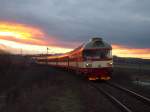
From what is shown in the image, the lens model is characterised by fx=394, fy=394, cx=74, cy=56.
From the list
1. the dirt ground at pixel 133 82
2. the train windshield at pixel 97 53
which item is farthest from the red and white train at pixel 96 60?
the dirt ground at pixel 133 82

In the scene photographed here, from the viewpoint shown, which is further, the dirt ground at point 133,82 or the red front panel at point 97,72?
the red front panel at point 97,72

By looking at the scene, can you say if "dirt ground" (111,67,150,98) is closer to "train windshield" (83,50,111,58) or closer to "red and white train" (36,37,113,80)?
"red and white train" (36,37,113,80)

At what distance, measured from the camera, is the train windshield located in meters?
35.3

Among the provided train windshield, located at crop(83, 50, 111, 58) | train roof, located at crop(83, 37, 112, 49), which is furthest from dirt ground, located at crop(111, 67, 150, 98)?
train roof, located at crop(83, 37, 112, 49)

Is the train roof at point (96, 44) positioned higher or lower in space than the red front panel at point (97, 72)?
higher

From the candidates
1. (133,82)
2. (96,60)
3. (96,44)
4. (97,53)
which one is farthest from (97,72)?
(133,82)

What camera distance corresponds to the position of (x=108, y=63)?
3522 cm

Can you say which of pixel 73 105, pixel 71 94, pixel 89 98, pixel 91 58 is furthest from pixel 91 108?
pixel 91 58

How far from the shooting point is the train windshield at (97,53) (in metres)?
35.3

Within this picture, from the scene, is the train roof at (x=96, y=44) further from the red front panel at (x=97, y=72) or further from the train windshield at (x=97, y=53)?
the red front panel at (x=97, y=72)

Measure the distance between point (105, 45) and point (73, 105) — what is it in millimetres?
16594

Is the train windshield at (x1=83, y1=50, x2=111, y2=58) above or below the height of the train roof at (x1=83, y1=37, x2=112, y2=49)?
below

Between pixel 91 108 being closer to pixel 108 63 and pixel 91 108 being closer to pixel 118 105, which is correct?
pixel 118 105

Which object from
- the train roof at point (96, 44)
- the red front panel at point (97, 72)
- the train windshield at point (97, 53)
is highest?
the train roof at point (96, 44)
